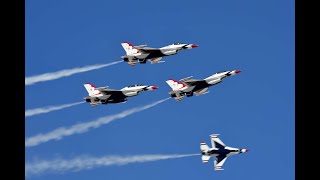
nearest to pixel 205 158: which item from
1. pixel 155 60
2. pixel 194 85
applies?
pixel 194 85

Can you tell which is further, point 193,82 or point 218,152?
point 218,152

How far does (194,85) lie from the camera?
99.2 m

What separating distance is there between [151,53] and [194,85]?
7.24m

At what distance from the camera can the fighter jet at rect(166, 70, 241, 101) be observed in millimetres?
98137

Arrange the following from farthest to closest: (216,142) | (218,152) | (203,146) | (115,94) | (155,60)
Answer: (216,142)
(203,146)
(218,152)
(155,60)
(115,94)

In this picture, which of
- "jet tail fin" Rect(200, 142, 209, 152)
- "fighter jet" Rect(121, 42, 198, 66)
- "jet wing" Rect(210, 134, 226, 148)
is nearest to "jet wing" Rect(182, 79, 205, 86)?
"fighter jet" Rect(121, 42, 198, 66)

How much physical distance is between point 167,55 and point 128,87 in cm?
679

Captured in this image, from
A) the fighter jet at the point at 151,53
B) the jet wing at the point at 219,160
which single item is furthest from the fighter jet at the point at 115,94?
the jet wing at the point at 219,160

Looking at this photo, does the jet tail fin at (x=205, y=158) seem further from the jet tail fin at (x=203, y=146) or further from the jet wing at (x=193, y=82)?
the jet wing at (x=193, y=82)

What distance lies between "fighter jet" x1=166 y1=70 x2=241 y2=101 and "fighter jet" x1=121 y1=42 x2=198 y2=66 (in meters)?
4.13

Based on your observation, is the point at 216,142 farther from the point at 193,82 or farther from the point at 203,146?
the point at 193,82

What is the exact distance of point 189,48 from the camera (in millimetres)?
99625
